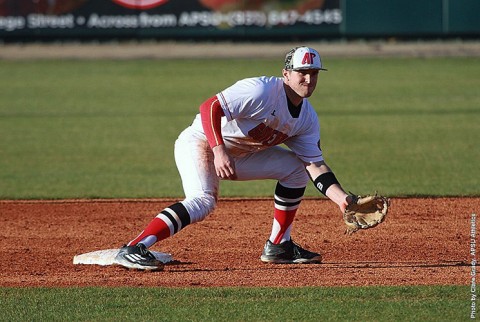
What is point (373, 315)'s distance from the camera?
561 cm

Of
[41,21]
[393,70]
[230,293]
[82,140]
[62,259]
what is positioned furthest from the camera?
[41,21]

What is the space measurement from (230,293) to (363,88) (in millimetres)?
15374

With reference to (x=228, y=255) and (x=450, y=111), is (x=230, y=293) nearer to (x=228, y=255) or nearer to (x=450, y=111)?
(x=228, y=255)

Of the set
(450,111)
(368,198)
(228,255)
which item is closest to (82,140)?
(450,111)

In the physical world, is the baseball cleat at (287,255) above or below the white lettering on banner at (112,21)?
above

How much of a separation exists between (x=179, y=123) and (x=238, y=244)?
8535 millimetres

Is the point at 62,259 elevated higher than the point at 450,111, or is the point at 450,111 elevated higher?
the point at 62,259

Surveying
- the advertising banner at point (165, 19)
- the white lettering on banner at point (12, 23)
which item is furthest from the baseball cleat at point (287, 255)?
the white lettering on banner at point (12, 23)

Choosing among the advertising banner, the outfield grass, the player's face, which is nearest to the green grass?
the player's face

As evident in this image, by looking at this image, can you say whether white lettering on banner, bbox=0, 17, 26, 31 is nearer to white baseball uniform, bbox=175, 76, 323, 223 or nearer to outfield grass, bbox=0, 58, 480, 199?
outfield grass, bbox=0, 58, 480, 199

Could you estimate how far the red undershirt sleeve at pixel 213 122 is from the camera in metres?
6.59

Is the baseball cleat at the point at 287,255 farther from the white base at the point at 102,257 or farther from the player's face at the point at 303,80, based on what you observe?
the player's face at the point at 303,80

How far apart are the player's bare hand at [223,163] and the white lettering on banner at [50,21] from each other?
72.8 ft

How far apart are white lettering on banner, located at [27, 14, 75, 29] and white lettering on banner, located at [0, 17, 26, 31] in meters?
0.20
